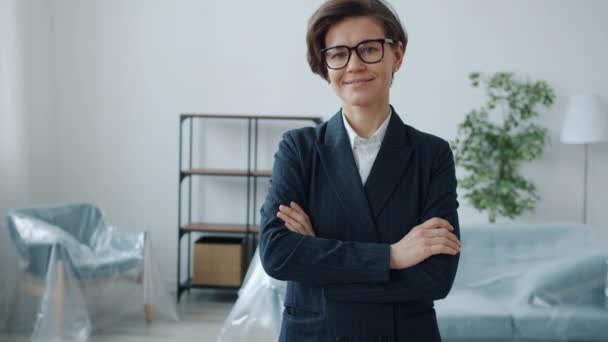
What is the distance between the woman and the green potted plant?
3.10m

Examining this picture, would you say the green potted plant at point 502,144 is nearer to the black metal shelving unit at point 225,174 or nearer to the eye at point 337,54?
the black metal shelving unit at point 225,174

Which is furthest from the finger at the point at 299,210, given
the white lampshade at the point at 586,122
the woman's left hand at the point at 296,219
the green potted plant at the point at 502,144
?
the white lampshade at the point at 586,122

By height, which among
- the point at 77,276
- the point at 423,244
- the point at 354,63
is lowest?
the point at 77,276

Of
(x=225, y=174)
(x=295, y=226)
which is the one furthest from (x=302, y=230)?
(x=225, y=174)

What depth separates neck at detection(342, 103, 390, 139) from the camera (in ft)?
4.12

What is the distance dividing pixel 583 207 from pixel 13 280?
3.78 m

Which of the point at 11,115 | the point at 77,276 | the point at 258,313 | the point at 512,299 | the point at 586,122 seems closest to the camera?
the point at 258,313

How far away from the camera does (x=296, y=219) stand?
128cm

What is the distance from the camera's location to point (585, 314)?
9.18 ft

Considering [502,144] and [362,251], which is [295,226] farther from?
[502,144]

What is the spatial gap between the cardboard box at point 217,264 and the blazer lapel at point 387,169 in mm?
3309

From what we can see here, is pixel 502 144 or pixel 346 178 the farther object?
pixel 502 144

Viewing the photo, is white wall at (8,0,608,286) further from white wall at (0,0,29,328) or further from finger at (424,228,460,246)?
finger at (424,228,460,246)

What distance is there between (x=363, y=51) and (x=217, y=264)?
3462 millimetres
